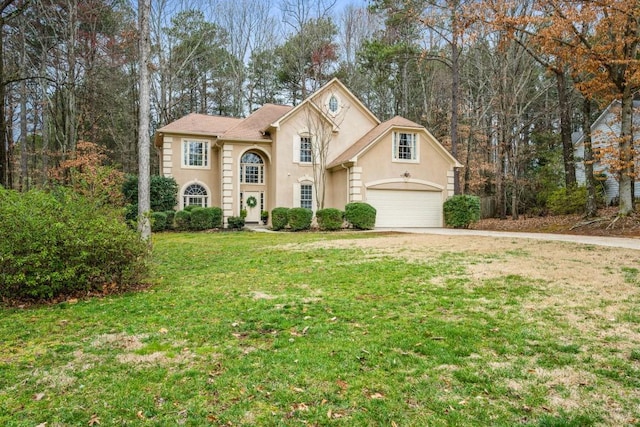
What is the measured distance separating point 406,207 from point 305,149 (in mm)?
5684

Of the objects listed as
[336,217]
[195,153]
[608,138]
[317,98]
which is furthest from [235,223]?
[608,138]

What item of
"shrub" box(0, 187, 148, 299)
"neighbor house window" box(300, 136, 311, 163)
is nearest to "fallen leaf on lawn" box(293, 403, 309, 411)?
"shrub" box(0, 187, 148, 299)

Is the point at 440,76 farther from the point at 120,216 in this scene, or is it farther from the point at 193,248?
the point at 120,216

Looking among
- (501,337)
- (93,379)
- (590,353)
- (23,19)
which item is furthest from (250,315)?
(23,19)

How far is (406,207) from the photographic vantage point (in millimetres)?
18391

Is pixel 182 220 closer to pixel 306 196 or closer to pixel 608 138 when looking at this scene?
pixel 306 196

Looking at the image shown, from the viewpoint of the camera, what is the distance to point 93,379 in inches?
121

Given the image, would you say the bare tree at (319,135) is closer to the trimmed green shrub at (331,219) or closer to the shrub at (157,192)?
the trimmed green shrub at (331,219)

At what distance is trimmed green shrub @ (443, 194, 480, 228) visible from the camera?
17.3 meters

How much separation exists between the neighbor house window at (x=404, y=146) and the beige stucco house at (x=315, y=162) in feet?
0.15

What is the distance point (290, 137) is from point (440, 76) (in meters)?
13.5

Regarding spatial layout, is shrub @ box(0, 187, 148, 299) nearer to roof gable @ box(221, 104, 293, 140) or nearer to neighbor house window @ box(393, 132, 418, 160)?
roof gable @ box(221, 104, 293, 140)

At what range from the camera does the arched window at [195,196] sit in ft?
65.7

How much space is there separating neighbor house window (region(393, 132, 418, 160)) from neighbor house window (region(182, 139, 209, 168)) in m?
9.50
